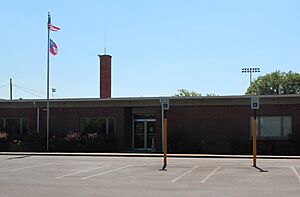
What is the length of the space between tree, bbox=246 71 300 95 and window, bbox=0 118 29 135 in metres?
65.8

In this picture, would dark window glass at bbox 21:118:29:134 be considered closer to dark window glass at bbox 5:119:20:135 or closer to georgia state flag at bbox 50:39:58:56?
dark window glass at bbox 5:119:20:135

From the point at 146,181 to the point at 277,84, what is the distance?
3212 inches

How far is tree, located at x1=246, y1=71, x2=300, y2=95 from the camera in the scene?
90562 millimetres

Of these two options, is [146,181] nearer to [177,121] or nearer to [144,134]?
[177,121]

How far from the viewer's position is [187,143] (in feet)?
98.4

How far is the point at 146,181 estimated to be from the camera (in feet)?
47.9

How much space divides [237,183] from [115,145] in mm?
18177

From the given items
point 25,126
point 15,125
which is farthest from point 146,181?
point 15,125

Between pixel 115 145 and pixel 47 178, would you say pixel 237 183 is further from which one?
pixel 115 145

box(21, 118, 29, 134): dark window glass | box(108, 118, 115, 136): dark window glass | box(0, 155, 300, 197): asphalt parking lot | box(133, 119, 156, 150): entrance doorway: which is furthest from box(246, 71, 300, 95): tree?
box(0, 155, 300, 197): asphalt parking lot

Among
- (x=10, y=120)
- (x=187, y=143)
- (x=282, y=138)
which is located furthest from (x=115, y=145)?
(x=282, y=138)

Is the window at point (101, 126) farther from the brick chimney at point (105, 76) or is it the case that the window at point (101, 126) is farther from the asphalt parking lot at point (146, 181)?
the asphalt parking lot at point (146, 181)

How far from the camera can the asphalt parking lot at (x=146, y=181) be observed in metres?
12.2

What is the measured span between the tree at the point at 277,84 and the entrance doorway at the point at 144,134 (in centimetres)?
6301
